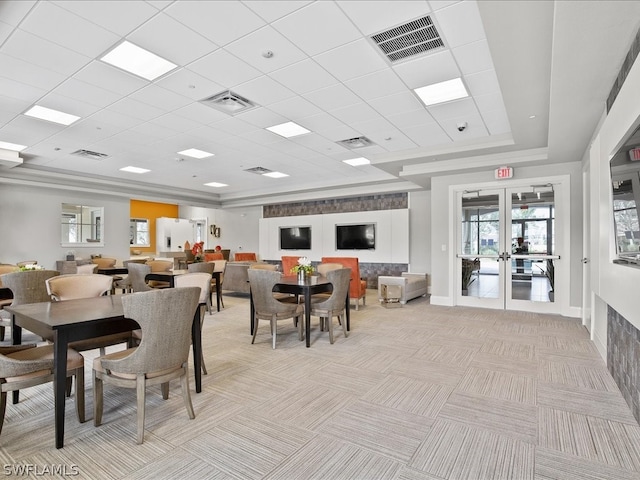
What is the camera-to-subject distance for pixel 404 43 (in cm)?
321

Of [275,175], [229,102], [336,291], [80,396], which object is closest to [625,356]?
[336,291]

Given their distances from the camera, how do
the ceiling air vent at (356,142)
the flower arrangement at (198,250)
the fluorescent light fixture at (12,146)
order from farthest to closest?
the flower arrangement at (198,250)
the fluorescent light fixture at (12,146)
the ceiling air vent at (356,142)

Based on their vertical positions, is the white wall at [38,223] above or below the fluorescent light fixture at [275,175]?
below

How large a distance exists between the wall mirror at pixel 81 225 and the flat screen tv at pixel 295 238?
5.43 metres

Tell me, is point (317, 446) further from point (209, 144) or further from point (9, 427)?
point (209, 144)

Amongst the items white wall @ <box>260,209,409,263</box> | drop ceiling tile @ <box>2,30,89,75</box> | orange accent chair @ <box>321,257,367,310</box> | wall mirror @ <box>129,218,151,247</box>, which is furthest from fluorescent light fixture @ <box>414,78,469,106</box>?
wall mirror @ <box>129,218,151,247</box>

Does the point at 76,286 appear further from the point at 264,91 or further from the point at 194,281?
the point at 264,91

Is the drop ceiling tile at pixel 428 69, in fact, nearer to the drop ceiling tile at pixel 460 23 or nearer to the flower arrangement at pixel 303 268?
the drop ceiling tile at pixel 460 23

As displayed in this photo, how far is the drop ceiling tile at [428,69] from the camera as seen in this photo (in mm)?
3436

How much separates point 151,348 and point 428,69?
3.56 meters

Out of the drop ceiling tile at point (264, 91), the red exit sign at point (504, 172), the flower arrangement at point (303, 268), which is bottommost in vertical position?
the flower arrangement at point (303, 268)

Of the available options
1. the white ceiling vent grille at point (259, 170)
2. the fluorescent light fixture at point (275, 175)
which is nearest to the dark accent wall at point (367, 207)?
the fluorescent light fixture at point (275, 175)

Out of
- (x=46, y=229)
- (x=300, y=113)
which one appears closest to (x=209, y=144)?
(x=300, y=113)

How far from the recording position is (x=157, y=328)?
2250 mm
